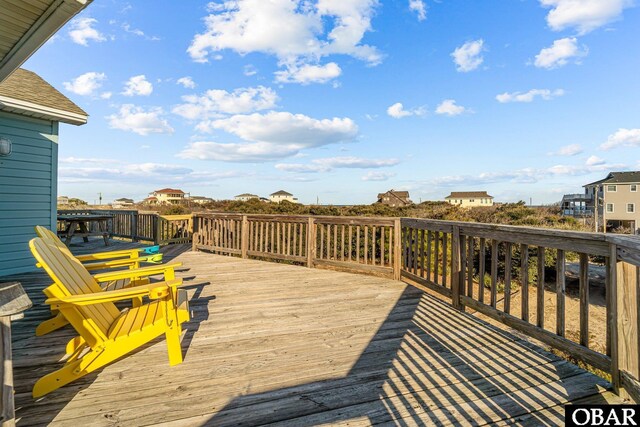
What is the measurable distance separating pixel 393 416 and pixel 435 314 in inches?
73.1

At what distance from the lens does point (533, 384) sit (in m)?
1.90

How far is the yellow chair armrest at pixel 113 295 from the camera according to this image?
183cm

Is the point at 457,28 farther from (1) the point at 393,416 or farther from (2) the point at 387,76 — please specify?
(1) the point at 393,416

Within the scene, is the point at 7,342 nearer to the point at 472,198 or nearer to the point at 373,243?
the point at 373,243

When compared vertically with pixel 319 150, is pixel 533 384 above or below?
below

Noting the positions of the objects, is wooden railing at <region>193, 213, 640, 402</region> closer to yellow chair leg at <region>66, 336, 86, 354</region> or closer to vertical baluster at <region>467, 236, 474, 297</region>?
vertical baluster at <region>467, 236, 474, 297</region>

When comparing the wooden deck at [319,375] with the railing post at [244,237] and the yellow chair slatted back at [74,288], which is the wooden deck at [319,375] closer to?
the yellow chair slatted back at [74,288]

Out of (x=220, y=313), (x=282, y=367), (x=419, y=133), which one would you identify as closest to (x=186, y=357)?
(x=282, y=367)

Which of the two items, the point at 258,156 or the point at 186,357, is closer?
the point at 186,357

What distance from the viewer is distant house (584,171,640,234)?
93.3 ft

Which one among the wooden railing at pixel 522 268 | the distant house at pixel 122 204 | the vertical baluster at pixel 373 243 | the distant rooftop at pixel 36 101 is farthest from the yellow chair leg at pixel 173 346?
the distant house at pixel 122 204

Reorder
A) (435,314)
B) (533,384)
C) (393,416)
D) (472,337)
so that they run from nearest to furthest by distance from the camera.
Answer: (393,416)
(533,384)
(472,337)
(435,314)

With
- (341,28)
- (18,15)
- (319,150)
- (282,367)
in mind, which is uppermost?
(341,28)

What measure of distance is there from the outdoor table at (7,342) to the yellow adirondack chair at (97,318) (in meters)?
0.63
